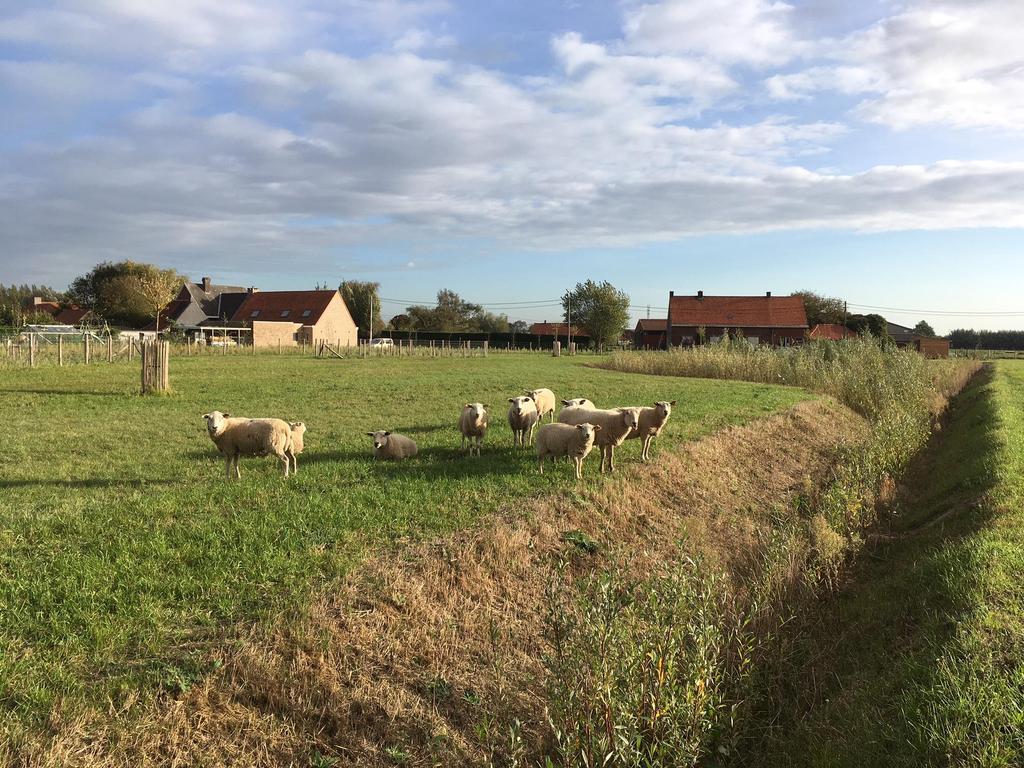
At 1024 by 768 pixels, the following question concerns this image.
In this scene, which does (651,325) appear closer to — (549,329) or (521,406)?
(549,329)

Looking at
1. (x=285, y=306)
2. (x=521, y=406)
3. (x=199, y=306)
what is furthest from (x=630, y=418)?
(x=199, y=306)

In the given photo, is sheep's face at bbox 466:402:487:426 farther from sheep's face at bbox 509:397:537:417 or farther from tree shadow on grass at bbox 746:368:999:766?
tree shadow on grass at bbox 746:368:999:766

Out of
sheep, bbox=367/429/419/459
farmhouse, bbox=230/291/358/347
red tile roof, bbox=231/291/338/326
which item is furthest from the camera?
red tile roof, bbox=231/291/338/326

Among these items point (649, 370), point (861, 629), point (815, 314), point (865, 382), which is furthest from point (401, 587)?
point (815, 314)

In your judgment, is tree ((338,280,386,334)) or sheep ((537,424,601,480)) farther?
tree ((338,280,386,334))

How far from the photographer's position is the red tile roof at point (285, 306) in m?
70.4

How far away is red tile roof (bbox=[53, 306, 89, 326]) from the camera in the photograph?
284 feet

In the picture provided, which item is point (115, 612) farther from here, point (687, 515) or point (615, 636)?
point (687, 515)

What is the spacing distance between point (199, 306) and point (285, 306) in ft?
51.3

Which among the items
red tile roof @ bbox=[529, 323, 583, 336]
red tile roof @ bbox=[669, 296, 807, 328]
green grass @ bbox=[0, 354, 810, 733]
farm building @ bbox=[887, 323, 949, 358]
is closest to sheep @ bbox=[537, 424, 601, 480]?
green grass @ bbox=[0, 354, 810, 733]

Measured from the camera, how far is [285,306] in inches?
2881

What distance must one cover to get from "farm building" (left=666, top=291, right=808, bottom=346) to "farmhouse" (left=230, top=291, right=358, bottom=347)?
38.8 m

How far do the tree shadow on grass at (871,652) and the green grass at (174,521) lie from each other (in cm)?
422

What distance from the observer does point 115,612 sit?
→ 593cm
